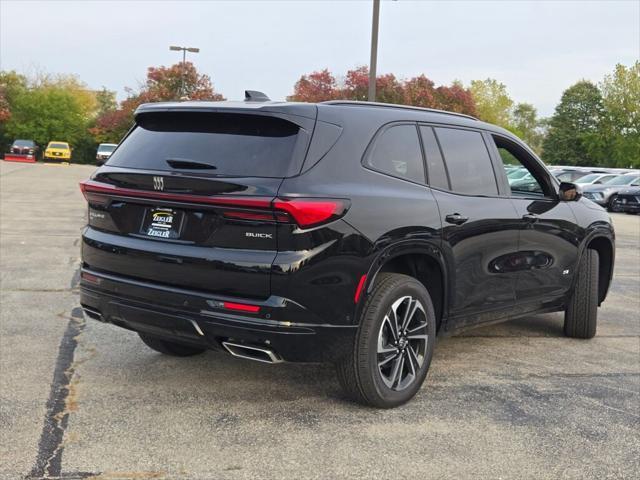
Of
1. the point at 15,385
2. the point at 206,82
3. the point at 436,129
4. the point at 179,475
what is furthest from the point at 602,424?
the point at 206,82

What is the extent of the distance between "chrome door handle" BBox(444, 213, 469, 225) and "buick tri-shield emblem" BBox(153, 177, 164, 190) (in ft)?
5.65

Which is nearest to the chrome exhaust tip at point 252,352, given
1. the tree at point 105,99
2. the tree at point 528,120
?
the tree at point 105,99

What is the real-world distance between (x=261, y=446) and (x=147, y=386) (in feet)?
3.83

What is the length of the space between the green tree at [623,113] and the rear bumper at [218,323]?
63.8 metres

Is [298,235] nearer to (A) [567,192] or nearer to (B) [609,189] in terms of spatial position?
(A) [567,192]

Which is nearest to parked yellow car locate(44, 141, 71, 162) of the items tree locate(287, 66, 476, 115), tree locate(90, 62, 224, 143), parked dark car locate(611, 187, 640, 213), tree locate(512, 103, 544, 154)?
tree locate(90, 62, 224, 143)

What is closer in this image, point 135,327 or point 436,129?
point 135,327

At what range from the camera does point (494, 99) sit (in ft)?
247

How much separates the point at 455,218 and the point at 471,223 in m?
0.21

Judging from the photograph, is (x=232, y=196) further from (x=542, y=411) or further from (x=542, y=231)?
(x=542, y=231)

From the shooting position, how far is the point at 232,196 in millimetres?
3627

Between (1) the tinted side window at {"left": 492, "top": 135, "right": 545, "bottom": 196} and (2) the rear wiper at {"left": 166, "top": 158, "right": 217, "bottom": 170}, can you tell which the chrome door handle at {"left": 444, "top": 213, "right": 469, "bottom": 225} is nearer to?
(1) the tinted side window at {"left": 492, "top": 135, "right": 545, "bottom": 196}

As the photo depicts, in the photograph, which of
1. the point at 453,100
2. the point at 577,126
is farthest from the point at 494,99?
the point at 453,100

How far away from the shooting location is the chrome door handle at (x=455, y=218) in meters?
4.46
